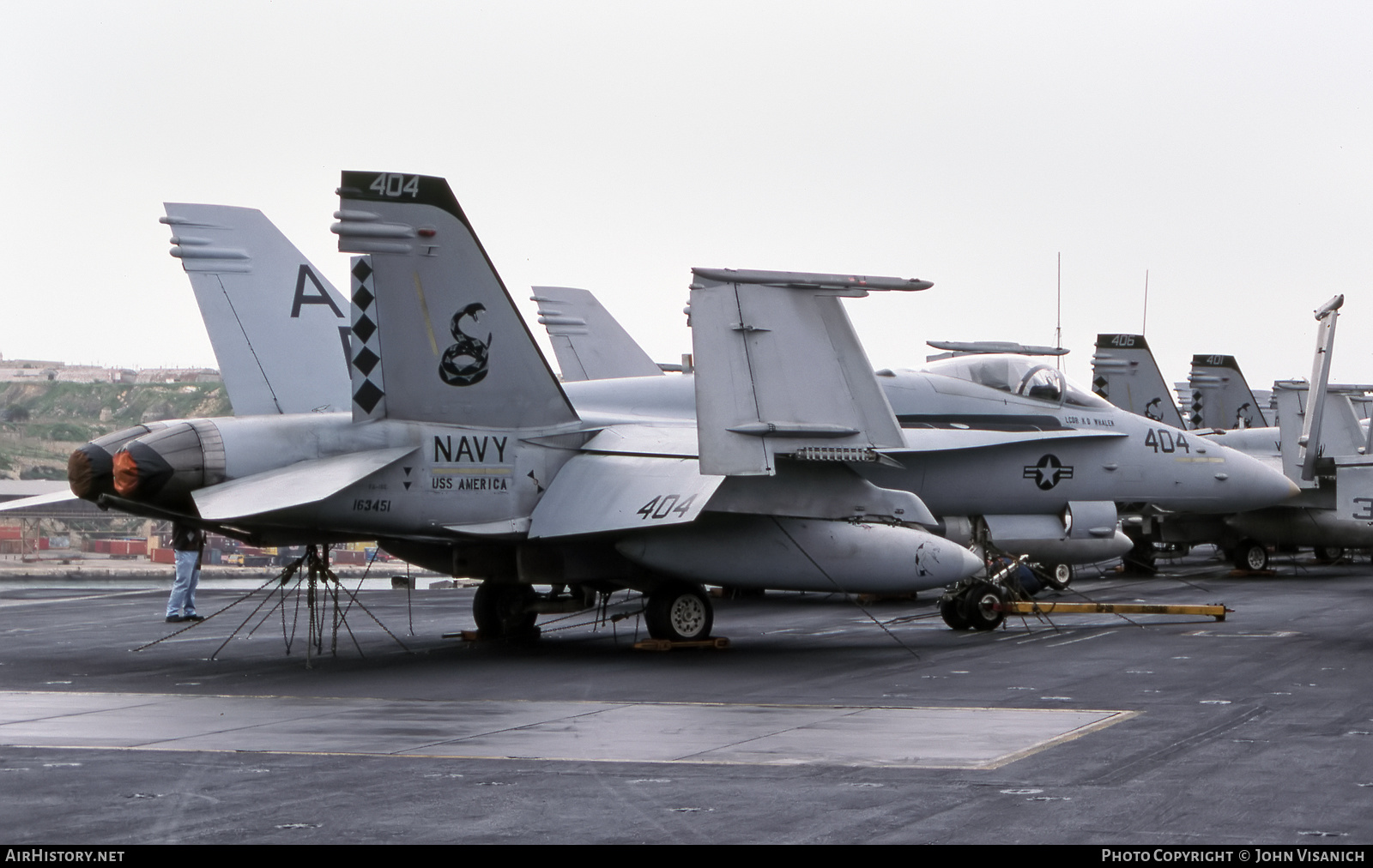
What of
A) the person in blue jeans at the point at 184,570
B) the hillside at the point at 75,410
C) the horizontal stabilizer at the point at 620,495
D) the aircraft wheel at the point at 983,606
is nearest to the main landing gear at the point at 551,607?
the horizontal stabilizer at the point at 620,495

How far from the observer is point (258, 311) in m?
17.7

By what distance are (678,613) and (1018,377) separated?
7.26m

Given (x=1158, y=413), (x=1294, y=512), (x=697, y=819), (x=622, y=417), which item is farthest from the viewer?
(x=1158, y=413)

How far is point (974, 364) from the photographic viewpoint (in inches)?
816

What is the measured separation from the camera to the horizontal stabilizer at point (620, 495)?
48.1 feet

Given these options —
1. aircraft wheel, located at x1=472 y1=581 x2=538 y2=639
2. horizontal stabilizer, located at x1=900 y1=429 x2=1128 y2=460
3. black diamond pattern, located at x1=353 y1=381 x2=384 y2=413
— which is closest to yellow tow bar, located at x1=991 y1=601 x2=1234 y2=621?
horizontal stabilizer, located at x1=900 y1=429 x2=1128 y2=460

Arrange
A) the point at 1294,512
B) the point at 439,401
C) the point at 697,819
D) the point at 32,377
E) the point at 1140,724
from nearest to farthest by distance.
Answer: the point at 697,819 → the point at 1140,724 → the point at 439,401 → the point at 1294,512 → the point at 32,377

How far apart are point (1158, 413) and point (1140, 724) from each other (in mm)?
27474

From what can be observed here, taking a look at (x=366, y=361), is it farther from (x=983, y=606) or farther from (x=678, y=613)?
(x=983, y=606)

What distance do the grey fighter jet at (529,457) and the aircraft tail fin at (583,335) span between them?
430 inches

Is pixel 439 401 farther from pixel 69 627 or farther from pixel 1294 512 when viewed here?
pixel 1294 512

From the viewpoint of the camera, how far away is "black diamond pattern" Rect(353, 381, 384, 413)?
48.9 feet

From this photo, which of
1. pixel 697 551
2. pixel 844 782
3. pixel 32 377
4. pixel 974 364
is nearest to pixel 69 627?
pixel 697 551

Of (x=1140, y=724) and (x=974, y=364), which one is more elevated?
(x=974, y=364)
